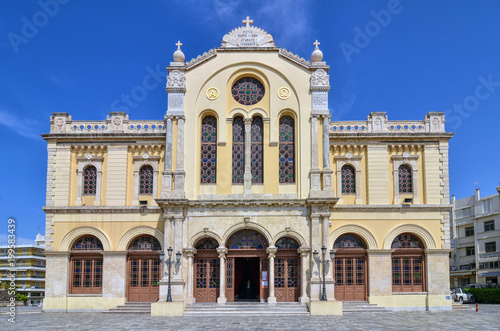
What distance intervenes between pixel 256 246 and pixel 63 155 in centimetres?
1173

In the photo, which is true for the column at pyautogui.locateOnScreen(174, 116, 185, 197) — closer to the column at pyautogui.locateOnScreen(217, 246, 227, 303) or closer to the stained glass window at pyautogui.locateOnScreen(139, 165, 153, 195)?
the stained glass window at pyautogui.locateOnScreen(139, 165, 153, 195)

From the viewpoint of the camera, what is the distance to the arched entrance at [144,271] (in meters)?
29.0

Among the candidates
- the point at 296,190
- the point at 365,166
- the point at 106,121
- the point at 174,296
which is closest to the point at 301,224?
the point at 296,190

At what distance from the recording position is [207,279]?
27.8 meters

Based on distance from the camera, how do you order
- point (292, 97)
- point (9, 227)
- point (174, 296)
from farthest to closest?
1. point (292, 97)
2. point (174, 296)
3. point (9, 227)

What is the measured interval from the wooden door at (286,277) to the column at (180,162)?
6.07m

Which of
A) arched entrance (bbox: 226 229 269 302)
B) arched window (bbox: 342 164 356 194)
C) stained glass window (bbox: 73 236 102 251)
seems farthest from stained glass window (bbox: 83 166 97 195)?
arched window (bbox: 342 164 356 194)

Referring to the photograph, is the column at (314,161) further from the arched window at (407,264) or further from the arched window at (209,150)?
the arched window at (407,264)

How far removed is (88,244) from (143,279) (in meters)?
3.56

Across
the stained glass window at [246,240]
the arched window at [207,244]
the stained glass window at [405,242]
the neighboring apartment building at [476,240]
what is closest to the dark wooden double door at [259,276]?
the stained glass window at [246,240]

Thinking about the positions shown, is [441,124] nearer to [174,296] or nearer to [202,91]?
[202,91]

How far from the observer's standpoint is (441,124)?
99.1 feet

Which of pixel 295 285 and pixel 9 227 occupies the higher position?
pixel 9 227

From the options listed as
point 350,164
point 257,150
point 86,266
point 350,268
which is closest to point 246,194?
point 257,150
